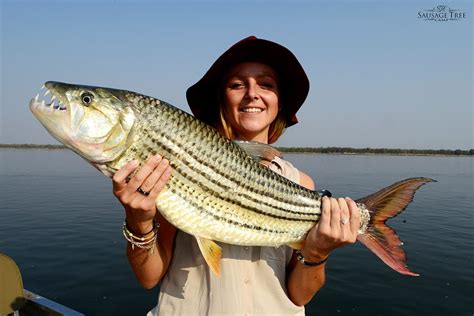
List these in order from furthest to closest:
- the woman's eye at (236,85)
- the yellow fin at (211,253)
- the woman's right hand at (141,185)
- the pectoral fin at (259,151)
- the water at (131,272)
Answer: the water at (131,272) < the woman's eye at (236,85) < the pectoral fin at (259,151) < the yellow fin at (211,253) < the woman's right hand at (141,185)

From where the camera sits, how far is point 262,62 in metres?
3.85

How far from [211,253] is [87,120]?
4.95 ft

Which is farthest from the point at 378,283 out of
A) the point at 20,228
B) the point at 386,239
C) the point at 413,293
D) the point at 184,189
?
the point at 20,228

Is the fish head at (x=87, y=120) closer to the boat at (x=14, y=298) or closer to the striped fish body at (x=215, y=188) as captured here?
the striped fish body at (x=215, y=188)

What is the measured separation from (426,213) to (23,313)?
869 inches

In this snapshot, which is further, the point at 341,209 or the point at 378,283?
the point at 378,283

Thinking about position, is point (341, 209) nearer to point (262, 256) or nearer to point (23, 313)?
point (262, 256)

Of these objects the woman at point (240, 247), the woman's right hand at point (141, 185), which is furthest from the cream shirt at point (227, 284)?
the woman's right hand at point (141, 185)

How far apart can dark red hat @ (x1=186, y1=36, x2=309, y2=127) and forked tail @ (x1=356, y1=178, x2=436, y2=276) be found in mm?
1351

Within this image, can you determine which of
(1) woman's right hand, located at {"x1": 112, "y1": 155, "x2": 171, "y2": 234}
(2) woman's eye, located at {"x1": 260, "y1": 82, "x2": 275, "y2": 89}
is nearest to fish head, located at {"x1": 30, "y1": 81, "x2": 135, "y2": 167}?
(1) woman's right hand, located at {"x1": 112, "y1": 155, "x2": 171, "y2": 234}

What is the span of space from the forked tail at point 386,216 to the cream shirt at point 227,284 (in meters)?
0.94

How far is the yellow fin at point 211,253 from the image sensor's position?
2986mm

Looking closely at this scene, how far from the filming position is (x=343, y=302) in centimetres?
1096

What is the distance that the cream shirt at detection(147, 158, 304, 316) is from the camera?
3.06m
